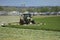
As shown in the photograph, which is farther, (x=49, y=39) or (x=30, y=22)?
(x=30, y=22)

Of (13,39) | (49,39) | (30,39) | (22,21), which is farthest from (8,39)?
(22,21)

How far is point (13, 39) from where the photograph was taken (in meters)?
11.6

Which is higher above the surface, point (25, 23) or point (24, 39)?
point (24, 39)

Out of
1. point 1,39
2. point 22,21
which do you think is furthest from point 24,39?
point 22,21

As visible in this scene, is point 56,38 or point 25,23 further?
point 25,23

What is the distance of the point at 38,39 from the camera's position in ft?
37.8

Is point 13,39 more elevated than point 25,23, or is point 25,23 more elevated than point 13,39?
point 13,39

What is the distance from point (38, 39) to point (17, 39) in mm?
1166

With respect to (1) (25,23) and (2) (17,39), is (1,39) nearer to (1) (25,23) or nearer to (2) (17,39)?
(2) (17,39)

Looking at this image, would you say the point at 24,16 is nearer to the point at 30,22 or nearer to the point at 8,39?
the point at 30,22

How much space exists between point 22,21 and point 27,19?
0.70 m

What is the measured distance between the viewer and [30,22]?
24000mm

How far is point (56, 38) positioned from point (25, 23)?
A: 12129 mm

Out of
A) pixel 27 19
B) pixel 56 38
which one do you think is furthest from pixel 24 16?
pixel 56 38
